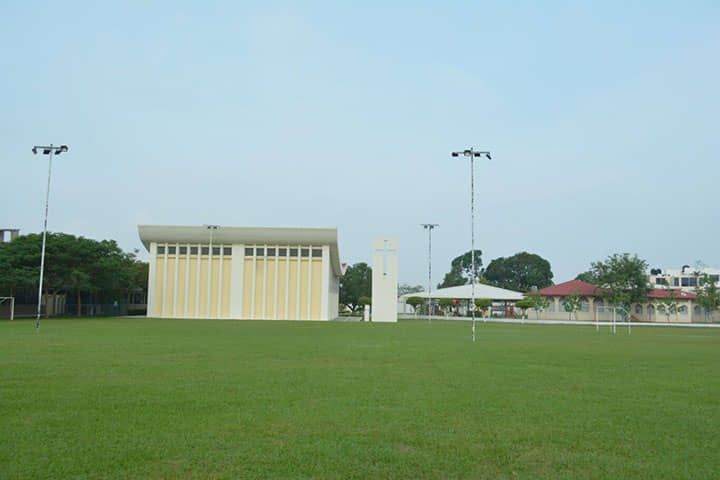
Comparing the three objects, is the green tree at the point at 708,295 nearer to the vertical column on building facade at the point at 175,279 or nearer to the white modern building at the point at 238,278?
the white modern building at the point at 238,278

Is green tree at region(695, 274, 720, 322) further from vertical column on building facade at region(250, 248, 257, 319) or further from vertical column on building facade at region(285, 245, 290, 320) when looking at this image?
vertical column on building facade at region(250, 248, 257, 319)

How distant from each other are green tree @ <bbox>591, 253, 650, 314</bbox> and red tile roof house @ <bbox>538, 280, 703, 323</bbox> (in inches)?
74.3

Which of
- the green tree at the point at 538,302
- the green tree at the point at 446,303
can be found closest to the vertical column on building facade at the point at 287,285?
the green tree at the point at 538,302

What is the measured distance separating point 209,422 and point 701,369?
1361 cm

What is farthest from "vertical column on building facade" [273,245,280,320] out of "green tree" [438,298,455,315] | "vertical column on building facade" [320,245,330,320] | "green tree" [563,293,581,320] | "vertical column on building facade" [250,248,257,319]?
"green tree" [563,293,581,320]

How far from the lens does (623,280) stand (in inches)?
2864

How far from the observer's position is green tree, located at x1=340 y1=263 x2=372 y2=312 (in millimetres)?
98438

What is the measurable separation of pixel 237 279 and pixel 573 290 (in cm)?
4114

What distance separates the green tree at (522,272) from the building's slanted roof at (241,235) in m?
70.8

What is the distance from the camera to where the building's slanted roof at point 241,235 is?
5622 cm

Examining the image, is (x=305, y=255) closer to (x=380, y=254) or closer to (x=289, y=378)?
(x=380, y=254)

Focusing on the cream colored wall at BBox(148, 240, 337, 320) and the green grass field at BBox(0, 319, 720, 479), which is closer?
the green grass field at BBox(0, 319, 720, 479)

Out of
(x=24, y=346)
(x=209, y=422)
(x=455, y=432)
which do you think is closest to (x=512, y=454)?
(x=455, y=432)

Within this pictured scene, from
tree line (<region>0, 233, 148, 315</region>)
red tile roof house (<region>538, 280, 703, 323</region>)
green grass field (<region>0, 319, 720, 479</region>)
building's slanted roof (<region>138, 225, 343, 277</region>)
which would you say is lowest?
green grass field (<region>0, 319, 720, 479</region>)
